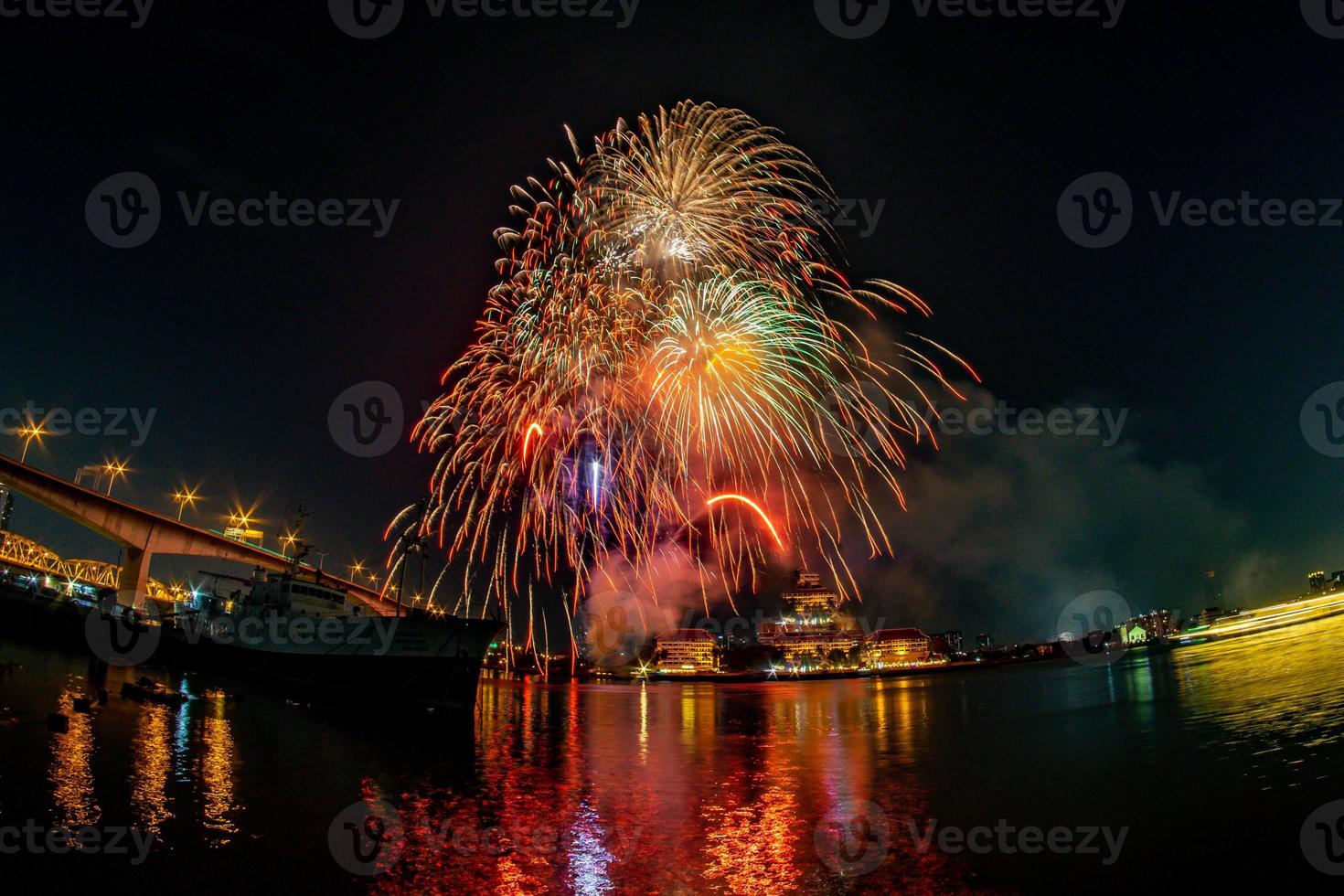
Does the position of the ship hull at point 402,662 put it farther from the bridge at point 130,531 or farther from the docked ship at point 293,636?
the bridge at point 130,531

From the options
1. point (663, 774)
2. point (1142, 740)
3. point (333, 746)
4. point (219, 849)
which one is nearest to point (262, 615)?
point (333, 746)

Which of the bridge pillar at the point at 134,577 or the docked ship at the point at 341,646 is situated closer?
the docked ship at the point at 341,646

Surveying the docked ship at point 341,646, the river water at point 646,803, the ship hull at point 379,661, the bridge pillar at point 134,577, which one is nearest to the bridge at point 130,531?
the bridge pillar at point 134,577

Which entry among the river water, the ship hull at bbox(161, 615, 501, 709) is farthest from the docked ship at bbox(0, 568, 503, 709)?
the river water

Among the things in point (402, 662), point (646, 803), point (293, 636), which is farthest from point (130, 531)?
point (646, 803)

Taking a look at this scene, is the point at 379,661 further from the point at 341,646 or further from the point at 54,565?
the point at 54,565
